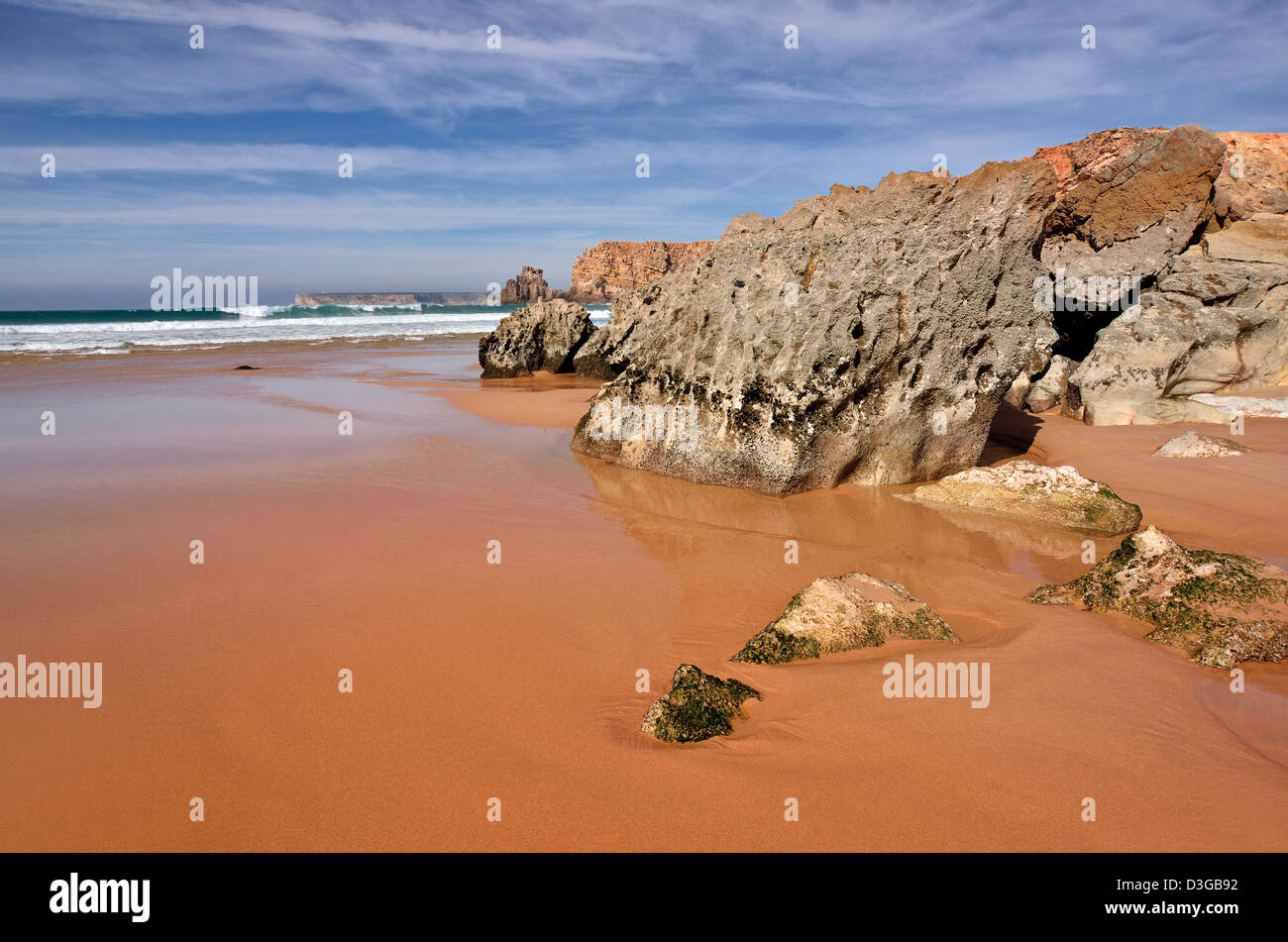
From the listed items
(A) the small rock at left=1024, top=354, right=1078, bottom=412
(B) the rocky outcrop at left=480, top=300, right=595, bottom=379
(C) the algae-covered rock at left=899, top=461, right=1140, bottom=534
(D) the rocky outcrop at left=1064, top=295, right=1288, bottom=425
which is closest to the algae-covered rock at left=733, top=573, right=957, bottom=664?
(C) the algae-covered rock at left=899, top=461, right=1140, bottom=534

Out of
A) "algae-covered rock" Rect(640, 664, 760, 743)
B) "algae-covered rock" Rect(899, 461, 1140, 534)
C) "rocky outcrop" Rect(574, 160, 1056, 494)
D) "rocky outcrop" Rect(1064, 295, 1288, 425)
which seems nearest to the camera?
"algae-covered rock" Rect(640, 664, 760, 743)

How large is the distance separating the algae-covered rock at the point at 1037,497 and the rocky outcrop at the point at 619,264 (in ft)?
357

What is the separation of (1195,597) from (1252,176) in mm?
24094

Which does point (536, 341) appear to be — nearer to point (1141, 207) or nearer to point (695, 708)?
point (1141, 207)

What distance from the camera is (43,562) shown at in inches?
189

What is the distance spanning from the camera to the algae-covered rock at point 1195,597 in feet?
12.0

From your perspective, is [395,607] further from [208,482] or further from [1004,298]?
[1004,298]

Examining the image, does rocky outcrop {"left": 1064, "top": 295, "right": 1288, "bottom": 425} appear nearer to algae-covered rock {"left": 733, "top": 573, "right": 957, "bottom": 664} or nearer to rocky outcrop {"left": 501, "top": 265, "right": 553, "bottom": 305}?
algae-covered rock {"left": 733, "top": 573, "right": 957, "bottom": 664}

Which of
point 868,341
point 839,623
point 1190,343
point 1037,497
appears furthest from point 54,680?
point 1190,343

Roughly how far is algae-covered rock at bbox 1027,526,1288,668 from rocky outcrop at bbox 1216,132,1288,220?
11.1 metres

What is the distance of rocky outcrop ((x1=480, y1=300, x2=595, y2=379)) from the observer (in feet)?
60.5
